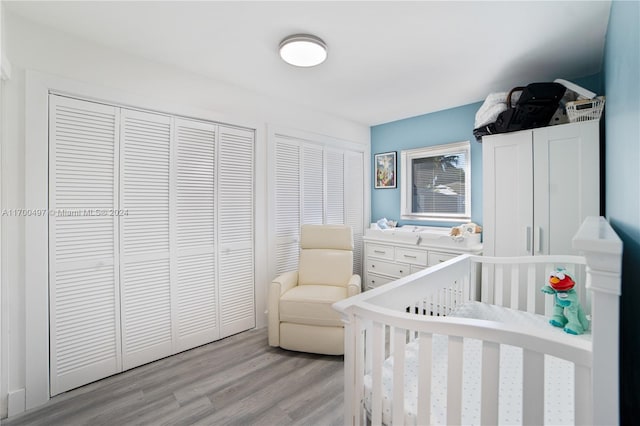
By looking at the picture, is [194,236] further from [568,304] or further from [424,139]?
[424,139]

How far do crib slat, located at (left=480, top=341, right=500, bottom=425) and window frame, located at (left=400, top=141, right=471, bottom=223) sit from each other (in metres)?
2.71

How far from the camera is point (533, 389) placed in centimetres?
83

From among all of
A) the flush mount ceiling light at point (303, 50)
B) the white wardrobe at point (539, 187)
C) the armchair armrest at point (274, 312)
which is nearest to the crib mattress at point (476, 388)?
the white wardrobe at point (539, 187)

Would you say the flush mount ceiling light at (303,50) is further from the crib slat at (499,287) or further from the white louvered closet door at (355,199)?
the crib slat at (499,287)

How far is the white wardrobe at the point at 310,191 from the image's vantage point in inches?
125

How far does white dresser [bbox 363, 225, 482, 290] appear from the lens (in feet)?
9.64

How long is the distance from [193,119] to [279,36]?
109 cm

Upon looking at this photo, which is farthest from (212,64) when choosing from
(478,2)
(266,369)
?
(266,369)

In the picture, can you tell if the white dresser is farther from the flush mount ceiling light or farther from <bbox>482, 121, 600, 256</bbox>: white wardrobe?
the flush mount ceiling light

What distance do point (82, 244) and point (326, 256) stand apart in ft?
6.43

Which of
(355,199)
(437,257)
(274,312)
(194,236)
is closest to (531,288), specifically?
(437,257)

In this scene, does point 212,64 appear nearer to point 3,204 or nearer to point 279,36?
point 279,36

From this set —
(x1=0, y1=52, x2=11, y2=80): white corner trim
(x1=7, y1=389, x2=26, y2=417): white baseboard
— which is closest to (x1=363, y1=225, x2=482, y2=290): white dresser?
(x1=7, y1=389, x2=26, y2=417): white baseboard

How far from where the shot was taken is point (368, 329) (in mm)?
1276
